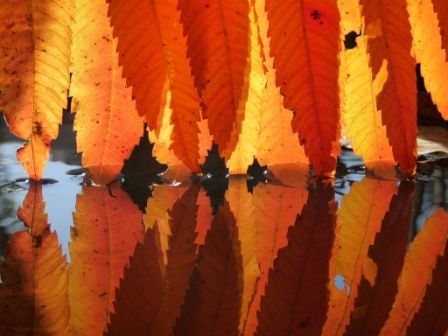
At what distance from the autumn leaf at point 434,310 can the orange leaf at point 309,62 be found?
0.68 feet

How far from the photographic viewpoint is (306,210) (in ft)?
2.84

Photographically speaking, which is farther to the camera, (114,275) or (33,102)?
(33,102)

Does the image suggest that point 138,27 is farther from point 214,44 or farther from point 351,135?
point 351,135

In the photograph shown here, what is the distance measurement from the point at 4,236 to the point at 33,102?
156 millimetres

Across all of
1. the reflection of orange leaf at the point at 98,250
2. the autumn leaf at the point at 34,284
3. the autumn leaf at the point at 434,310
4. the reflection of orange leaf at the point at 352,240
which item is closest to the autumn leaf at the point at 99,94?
the reflection of orange leaf at the point at 98,250

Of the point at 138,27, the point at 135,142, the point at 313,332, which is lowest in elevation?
the point at 313,332

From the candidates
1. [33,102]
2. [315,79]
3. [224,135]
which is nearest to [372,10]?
[315,79]

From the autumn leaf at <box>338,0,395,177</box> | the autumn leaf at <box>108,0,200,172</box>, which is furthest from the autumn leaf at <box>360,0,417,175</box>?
the autumn leaf at <box>108,0,200,172</box>

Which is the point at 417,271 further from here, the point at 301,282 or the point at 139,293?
the point at 139,293

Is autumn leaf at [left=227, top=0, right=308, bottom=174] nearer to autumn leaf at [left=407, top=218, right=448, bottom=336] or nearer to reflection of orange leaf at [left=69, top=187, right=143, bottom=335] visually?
reflection of orange leaf at [left=69, top=187, right=143, bottom=335]

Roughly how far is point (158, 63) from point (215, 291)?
288mm

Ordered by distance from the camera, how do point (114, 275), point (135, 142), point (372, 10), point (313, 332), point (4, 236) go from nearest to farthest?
point (313, 332) < point (114, 275) < point (4, 236) < point (372, 10) < point (135, 142)

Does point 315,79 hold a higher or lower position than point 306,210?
higher

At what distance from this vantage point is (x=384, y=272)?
67 cm
